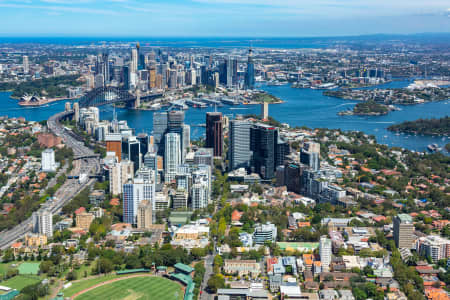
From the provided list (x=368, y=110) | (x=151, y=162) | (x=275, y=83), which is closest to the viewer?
(x=151, y=162)

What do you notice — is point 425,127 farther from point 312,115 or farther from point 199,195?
point 199,195

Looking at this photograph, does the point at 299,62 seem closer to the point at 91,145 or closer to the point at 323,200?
the point at 91,145

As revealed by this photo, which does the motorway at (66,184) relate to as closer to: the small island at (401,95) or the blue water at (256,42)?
the small island at (401,95)

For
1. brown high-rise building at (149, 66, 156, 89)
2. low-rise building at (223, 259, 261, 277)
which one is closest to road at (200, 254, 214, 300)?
low-rise building at (223, 259, 261, 277)

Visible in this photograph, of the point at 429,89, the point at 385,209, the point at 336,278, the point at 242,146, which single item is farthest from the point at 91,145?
the point at 429,89

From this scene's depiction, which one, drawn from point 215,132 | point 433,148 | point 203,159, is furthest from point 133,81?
point 433,148

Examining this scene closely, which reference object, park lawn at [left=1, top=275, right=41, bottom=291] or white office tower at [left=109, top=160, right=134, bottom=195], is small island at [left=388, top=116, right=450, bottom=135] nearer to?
white office tower at [left=109, top=160, right=134, bottom=195]
